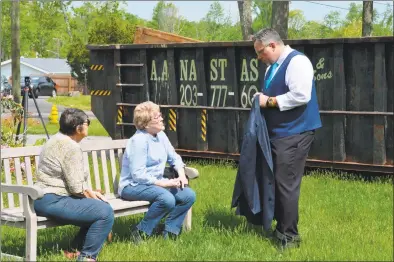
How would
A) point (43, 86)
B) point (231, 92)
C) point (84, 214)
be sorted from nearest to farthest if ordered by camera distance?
point (84, 214) → point (231, 92) → point (43, 86)

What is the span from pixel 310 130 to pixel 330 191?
3110 millimetres

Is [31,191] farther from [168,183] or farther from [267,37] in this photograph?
[267,37]

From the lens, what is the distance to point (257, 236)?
737 cm

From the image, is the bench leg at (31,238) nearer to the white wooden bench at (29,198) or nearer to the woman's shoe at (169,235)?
the white wooden bench at (29,198)

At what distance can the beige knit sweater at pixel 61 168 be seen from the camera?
20.9 ft

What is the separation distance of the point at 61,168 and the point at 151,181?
105 cm

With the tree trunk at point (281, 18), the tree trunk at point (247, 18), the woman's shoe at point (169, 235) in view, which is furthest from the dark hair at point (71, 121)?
the tree trunk at point (247, 18)

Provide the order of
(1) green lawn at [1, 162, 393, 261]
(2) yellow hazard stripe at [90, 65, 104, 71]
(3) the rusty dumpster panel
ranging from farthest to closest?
(3) the rusty dumpster panel
(2) yellow hazard stripe at [90, 65, 104, 71]
(1) green lawn at [1, 162, 393, 261]

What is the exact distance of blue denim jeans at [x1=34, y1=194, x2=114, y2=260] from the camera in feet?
20.9

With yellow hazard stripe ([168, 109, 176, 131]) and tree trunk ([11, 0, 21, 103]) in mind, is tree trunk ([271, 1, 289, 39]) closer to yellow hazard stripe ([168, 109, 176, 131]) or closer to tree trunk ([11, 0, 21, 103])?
tree trunk ([11, 0, 21, 103])

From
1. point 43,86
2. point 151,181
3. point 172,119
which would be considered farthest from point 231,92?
point 43,86

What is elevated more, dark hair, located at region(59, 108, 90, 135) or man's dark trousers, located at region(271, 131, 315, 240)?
dark hair, located at region(59, 108, 90, 135)

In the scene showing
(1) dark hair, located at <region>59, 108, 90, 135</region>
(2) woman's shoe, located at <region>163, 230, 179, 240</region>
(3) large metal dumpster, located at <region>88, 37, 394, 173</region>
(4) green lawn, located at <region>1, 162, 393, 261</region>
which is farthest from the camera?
(3) large metal dumpster, located at <region>88, 37, 394, 173</region>

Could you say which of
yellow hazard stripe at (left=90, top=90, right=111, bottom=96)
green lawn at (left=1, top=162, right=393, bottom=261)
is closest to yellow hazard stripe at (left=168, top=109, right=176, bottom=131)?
yellow hazard stripe at (left=90, top=90, right=111, bottom=96)
